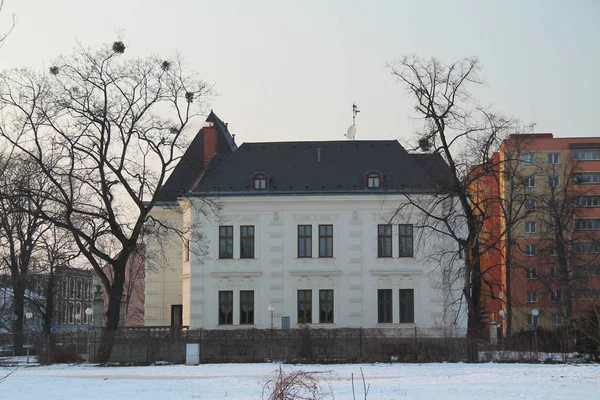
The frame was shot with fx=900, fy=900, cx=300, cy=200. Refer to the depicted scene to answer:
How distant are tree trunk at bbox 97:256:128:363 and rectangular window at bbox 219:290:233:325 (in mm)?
10938

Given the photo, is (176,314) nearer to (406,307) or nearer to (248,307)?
(248,307)

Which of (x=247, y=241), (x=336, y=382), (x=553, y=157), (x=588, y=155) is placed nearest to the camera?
(x=336, y=382)

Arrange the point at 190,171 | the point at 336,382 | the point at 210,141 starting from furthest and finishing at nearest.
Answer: the point at 190,171 → the point at 210,141 → the point at 336,382

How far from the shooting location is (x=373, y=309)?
4972 cm

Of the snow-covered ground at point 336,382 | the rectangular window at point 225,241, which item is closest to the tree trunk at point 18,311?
the rectangular window at point 225,241

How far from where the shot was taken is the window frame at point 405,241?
50.5 m

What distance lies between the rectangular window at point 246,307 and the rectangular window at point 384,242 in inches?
299

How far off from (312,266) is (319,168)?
599 centimetres

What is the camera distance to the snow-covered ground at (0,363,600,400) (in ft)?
72.6

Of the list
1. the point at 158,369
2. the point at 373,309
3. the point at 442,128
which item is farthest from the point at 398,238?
the point at 158,369

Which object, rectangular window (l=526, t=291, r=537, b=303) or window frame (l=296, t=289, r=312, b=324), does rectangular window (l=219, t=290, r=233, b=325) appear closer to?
window frame (l=296, t=289, r=312, b=324)

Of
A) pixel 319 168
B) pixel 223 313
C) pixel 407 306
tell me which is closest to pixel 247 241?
pixel 223 313

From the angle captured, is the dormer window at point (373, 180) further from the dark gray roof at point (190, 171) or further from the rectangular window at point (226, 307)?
the rectangular window at point (226, 307)

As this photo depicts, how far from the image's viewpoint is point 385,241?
50594 millimetres
